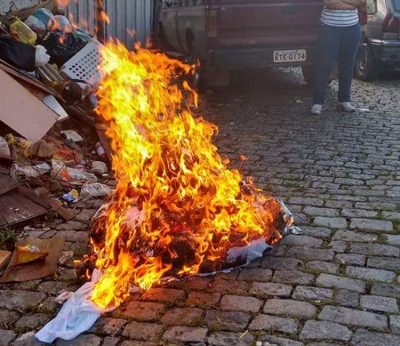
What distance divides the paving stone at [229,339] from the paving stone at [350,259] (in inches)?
49.5

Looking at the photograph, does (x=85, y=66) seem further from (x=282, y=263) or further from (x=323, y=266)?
(x=323, y=266)

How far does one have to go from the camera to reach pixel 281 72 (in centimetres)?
1330

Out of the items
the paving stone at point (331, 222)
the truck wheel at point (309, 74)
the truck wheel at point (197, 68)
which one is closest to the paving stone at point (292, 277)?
the paving stone at point (331, 222)

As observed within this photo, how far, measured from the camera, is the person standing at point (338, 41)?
879 cm

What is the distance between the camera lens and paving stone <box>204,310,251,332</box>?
3514 mm

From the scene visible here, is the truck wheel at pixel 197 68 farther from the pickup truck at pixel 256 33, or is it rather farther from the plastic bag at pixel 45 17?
the plastic bag at pixel 45 17

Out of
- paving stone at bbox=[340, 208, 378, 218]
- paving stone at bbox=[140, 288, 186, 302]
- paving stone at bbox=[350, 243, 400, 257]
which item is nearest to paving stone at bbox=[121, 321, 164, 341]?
paving stone at bbox=[140, 288, 186, 302]

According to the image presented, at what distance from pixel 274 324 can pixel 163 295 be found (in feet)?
2.61

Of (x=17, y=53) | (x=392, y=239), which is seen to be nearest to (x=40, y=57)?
(x=17, y=53)

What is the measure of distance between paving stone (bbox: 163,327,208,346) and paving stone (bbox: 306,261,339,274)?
1.15 metres

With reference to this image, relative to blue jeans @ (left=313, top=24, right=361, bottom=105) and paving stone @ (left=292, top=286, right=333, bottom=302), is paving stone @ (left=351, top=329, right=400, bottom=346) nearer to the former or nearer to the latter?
paving stone @ (left=292, top=286, right=333, bottom=302)

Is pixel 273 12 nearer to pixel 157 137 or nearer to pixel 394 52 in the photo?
pixel 394 52

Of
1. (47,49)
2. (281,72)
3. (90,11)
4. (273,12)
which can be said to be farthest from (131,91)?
(281,72)

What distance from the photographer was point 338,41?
902 centimetres
